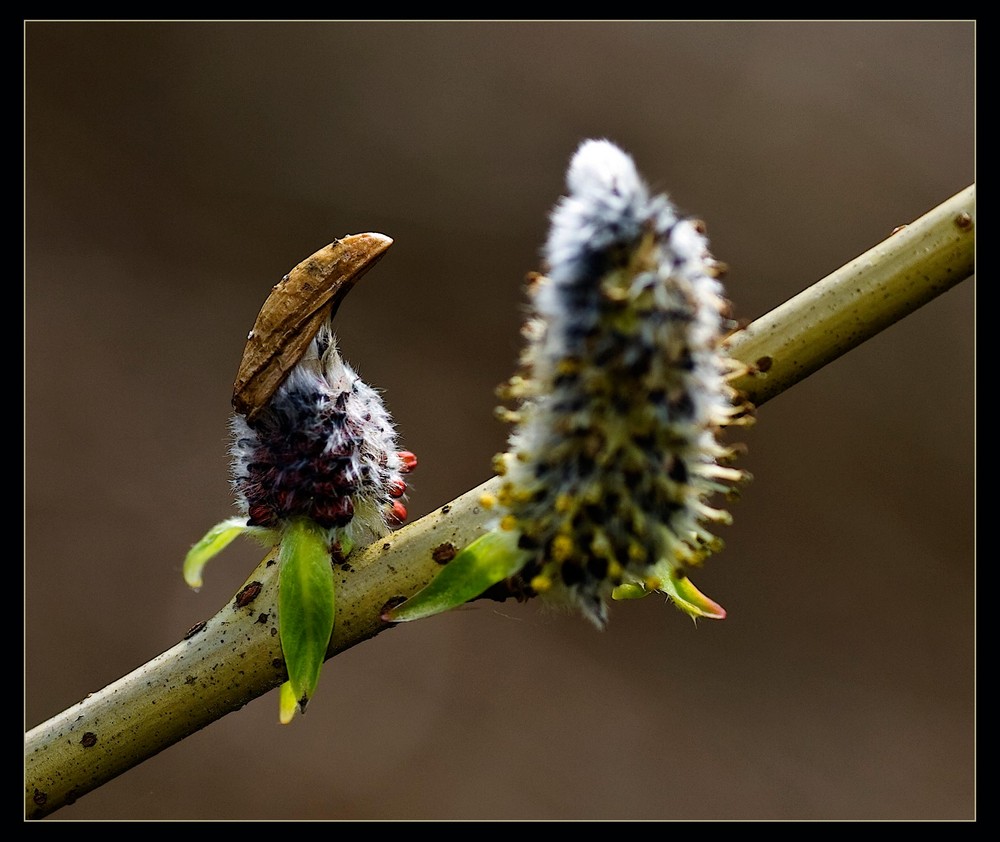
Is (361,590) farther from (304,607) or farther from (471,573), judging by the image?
(471,573)

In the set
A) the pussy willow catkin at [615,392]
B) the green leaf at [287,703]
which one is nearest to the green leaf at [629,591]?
the pussy willow catkin at [615,392]

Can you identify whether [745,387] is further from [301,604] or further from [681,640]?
[681,640]

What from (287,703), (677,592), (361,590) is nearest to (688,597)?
(677,592)

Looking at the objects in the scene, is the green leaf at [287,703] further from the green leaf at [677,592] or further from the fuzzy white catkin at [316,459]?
the green leaf at [677,592]

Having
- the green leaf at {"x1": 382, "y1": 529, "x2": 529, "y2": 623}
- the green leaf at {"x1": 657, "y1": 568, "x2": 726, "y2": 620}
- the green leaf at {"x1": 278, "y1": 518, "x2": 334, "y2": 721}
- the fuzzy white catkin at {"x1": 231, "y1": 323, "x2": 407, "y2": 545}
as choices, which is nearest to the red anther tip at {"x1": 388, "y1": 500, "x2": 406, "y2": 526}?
the fuzzy white catkin at {"x1": 231, "y1": 323, "x2": 407, "y2": 545}

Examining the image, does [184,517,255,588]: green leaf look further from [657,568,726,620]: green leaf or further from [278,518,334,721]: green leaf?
[657,568,726,620]: green leaf
